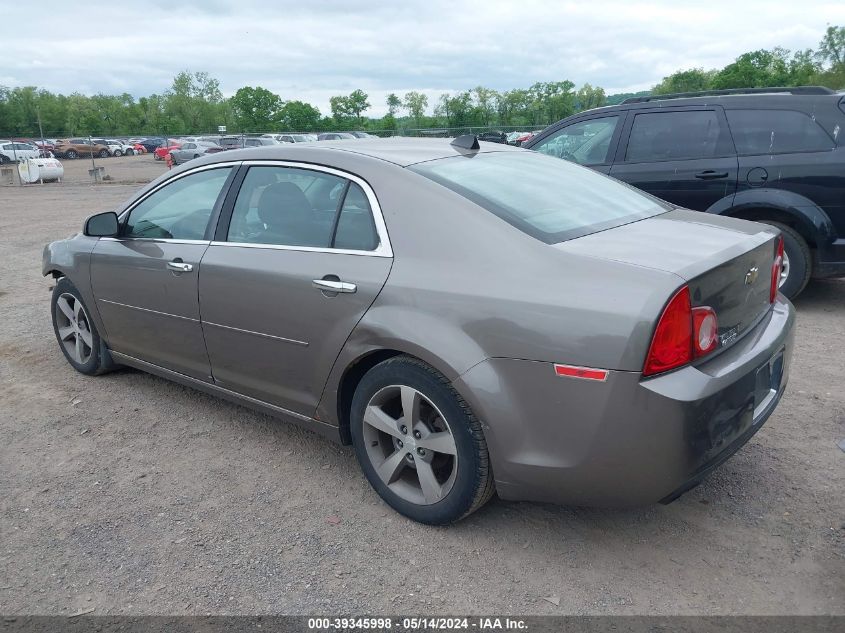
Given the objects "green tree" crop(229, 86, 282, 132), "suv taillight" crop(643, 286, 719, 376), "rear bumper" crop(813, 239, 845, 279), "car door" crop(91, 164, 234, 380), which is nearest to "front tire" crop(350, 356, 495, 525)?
"suv taillight" crop(643, 286, 719, 376)

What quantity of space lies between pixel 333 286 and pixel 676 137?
4644 mm

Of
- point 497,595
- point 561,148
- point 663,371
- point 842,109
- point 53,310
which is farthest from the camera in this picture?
point 561,148

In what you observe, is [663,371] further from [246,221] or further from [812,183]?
[812,183]

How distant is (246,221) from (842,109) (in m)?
4.98

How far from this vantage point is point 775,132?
601 centimetres

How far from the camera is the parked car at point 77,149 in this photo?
56.4 meters

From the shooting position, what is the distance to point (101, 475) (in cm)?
358

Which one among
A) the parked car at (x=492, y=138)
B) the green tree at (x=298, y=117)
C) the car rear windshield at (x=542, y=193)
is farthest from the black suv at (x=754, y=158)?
the green tree at (x=298, y=117)

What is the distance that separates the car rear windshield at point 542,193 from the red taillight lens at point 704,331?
0.60 m

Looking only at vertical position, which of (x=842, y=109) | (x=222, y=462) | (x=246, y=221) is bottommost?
(x=222, y=462)

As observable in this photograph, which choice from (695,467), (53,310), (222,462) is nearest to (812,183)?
(695,467)

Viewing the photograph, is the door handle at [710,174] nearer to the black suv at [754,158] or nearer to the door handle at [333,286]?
the black suv at [754,158]

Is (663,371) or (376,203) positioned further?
(376,203)

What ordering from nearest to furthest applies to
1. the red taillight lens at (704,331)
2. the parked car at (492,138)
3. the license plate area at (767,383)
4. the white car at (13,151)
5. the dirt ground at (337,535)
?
1. the red taillight lens at (704,331)
2. the dirt ground at (337,535)
3. the license plate area at (767,383)
4. the parked car at (492,138)
5. the white car at (13,151)
